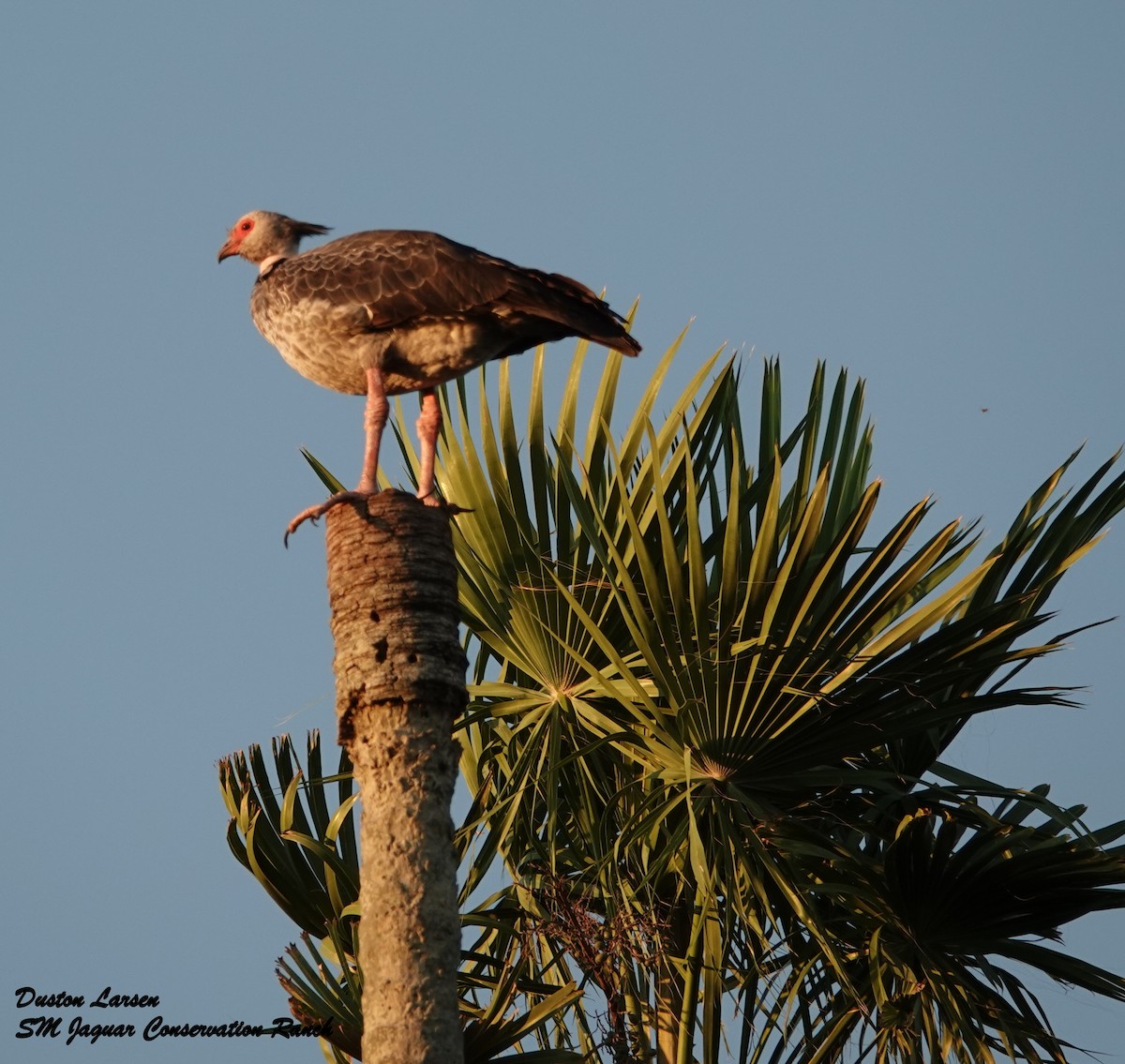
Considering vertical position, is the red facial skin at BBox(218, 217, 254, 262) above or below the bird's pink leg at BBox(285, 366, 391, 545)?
above

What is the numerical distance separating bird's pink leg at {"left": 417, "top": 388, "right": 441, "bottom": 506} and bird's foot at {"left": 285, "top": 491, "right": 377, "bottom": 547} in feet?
2.93

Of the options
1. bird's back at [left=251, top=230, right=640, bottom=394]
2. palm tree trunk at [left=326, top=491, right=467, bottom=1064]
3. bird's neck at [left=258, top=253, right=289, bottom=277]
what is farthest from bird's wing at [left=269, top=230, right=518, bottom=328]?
palm tree trunk at [left=326, top=491, right=467, bottom=1064]

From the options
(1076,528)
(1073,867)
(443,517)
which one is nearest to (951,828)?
(1073,867)

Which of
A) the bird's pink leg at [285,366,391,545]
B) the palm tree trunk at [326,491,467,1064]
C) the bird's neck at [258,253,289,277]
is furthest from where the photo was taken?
the bird's neck at [258,253,289,277]

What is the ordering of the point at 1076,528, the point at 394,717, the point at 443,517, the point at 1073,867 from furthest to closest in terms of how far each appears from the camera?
the point at 1076,528 < the point at 1073,867 < the point at 443,517 < the point at 394,717

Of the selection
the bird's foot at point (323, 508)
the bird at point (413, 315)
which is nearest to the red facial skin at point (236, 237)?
the bird at point (413, 315)

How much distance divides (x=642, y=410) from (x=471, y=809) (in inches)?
84.0

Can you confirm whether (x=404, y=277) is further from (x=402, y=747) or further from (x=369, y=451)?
(x=402, y=747)

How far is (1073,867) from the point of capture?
6.44 m

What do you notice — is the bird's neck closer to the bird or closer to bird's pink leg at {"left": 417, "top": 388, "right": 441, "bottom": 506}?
the bird

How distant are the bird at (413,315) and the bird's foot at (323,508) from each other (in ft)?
2.43

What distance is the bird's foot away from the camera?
5.28 meters

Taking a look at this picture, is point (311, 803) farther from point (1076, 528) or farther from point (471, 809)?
point (1076, 528)

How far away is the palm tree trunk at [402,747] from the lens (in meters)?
4.68
